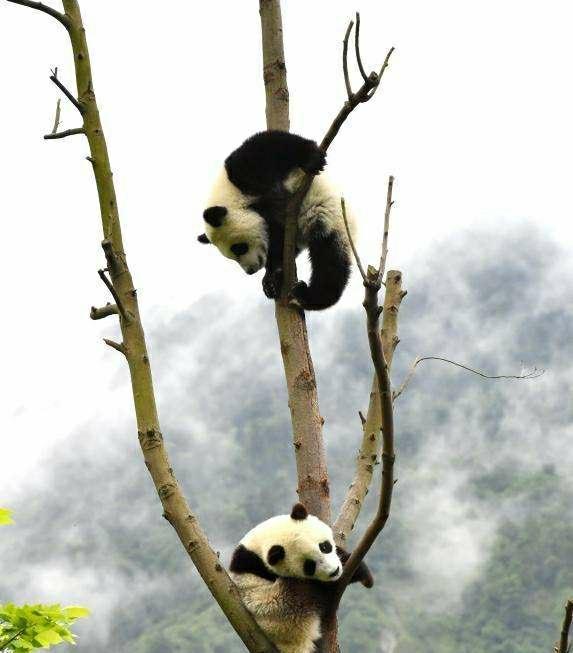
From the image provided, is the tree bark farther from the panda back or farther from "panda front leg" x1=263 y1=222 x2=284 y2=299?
"panda front leg" x1=263 y1=222 x2=284 y2=299

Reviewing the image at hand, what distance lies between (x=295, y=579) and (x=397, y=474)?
305 ft

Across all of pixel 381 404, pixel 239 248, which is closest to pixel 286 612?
pixel 381 404

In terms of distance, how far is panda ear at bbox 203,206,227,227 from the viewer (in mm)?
7289

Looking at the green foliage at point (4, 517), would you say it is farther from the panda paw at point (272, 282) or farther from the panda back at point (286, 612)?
the panda paw at point (272, 282)

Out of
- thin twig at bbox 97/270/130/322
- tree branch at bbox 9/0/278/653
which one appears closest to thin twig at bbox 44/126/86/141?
tree branch at bbox 9/0/278/653

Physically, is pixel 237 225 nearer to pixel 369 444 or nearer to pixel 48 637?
pixel 369 444

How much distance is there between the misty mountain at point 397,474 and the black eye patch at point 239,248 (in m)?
90.5

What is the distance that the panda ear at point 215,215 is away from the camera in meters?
7.29

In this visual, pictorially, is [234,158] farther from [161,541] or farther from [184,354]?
[184,354]

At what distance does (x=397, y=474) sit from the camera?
316ft

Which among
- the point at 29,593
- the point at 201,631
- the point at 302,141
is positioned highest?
the point at 29,593

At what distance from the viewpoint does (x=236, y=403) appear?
16212 centimetres

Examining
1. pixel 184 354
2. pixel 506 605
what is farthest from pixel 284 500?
pixel 184 354

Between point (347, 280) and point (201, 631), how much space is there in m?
104
